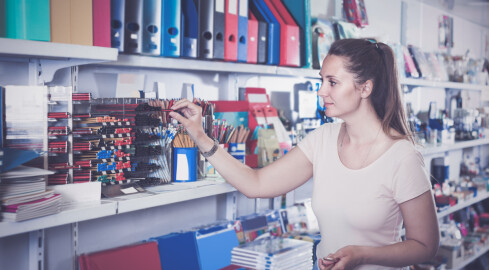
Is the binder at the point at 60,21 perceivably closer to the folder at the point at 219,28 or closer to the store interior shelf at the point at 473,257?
the folder at the point at 219,28

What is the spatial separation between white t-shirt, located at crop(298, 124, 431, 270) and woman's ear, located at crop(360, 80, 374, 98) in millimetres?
213

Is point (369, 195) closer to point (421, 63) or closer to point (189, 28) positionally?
point (189, 28)

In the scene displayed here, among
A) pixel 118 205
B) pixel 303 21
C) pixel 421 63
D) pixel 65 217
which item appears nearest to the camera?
pixel 65 217

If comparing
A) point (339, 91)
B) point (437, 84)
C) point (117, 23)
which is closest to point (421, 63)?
point (437, 84)

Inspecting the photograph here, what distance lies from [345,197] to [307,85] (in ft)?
4.69

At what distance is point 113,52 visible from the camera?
4.78 ft

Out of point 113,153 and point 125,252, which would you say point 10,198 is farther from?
point 125,252

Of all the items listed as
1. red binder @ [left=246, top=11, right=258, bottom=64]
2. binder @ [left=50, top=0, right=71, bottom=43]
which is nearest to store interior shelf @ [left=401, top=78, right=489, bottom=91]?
red binder @ [left=246, top=11, right=258, bottom=64]

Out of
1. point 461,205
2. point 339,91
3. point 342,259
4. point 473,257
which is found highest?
point 339,91

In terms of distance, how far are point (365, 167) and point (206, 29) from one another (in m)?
0.86

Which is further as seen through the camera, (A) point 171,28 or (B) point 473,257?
(B) point 473,257

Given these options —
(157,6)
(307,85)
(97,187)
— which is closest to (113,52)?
(157,6)

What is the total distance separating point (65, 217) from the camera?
139 centimetres

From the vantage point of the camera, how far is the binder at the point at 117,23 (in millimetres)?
1554
